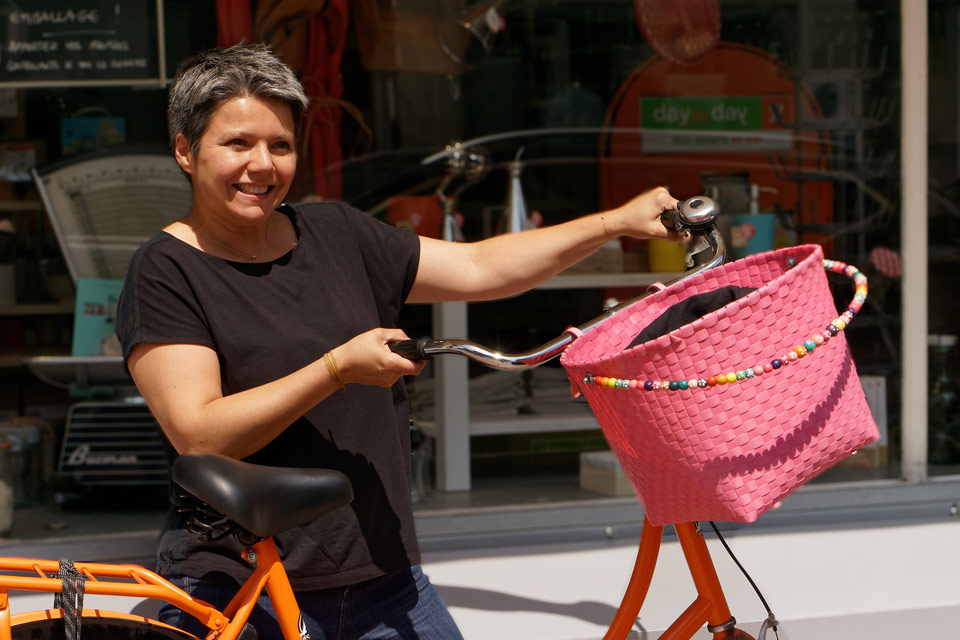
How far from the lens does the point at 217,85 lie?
6.30 feet

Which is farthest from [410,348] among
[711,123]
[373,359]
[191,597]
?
[711,123]

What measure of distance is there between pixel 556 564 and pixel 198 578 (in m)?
1.89

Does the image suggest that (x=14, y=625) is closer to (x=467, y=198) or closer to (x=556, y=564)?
(x=556, y=564)

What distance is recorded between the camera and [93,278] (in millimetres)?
4070

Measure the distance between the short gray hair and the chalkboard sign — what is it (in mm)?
2051

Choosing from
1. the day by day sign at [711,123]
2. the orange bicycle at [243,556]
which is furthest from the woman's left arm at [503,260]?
the day by day sign at [711,123]

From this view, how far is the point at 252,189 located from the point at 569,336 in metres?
0.63

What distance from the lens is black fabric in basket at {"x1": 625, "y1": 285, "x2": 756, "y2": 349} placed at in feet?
6.01

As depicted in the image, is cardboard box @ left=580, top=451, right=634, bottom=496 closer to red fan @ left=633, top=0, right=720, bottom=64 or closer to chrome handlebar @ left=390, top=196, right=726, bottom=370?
red fan @ left=633, top=0, right=720, bottom=64

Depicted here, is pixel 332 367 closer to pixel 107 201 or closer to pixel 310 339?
pixel 310 339

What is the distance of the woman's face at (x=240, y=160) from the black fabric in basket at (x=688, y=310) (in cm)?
72

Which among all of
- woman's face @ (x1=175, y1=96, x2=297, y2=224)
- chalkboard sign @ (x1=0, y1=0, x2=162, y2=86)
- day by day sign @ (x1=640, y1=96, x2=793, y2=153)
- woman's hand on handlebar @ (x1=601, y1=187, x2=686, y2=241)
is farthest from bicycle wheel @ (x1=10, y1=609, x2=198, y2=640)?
day by day sign @ (x1=640, y1=96, x2=793, y2=153)

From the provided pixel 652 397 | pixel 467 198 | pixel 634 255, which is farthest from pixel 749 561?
pixel 652 397

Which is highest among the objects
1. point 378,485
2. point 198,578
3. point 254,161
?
point 254,161
